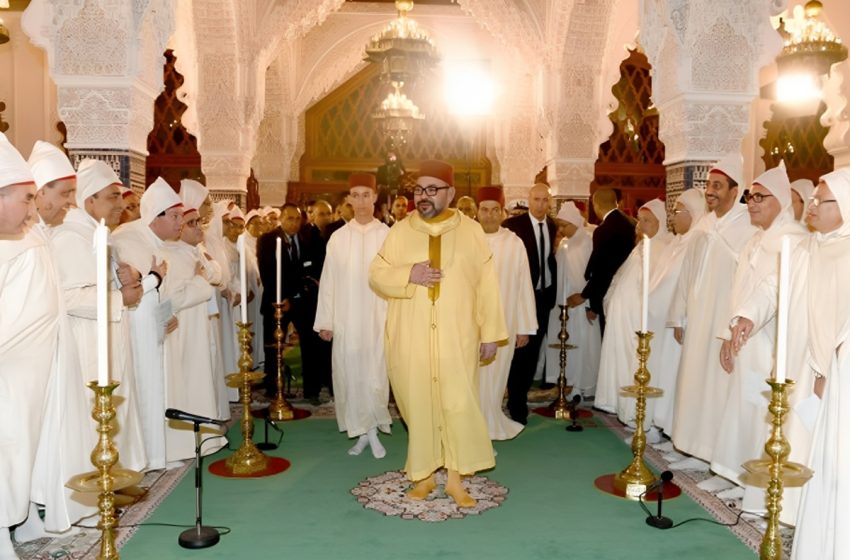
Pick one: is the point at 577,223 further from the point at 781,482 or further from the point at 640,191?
the point at 640,191

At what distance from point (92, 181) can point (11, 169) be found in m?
1.18

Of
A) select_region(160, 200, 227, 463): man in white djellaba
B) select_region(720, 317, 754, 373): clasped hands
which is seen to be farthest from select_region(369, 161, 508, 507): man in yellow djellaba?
select_region(160, 200, 227, 463): man in white djellaba

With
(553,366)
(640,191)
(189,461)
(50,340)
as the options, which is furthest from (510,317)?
(640,191)

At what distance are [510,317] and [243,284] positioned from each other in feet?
6.32

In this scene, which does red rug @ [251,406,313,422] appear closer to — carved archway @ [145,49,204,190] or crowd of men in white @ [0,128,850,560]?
crowd of men in white @ [0,128,850,560]

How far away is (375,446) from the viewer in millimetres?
4734

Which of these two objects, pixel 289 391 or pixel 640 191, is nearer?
pixel 289 391

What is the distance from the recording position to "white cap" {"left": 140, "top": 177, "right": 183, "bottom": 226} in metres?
4.36

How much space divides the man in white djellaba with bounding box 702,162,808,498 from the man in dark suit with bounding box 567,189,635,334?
68.9 inches

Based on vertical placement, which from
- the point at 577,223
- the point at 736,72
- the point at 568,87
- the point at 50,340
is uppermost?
the point at 568,87

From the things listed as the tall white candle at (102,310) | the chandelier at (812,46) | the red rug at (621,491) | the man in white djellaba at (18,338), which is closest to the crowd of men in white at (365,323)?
the man in white djellaba at (18,338)

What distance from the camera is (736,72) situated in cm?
535

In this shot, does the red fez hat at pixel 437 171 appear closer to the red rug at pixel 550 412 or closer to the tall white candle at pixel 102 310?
the tall white candle at pixel 102 310

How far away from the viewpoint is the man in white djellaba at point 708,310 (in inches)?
171
